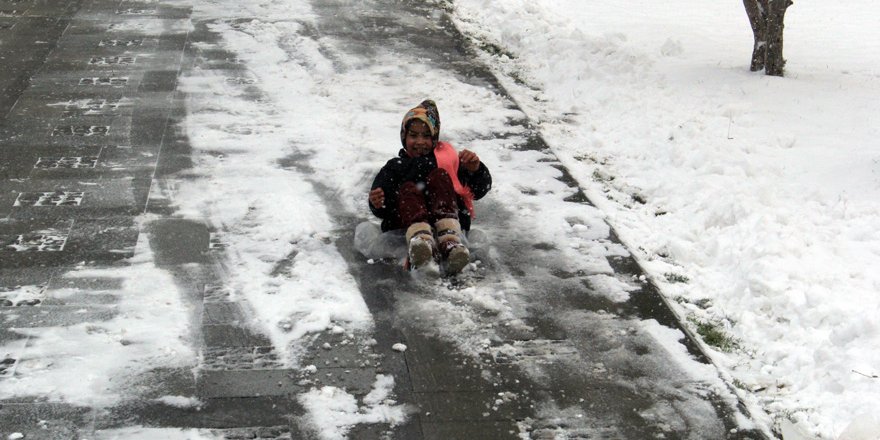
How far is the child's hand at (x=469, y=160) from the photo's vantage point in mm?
6426

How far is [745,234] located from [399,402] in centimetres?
284

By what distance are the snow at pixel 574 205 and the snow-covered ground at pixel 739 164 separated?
0.06ft

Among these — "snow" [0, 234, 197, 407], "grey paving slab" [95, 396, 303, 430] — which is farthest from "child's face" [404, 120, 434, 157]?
"grey paving slab" [95, 396, 303, 430]

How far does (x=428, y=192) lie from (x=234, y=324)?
1.61 metres

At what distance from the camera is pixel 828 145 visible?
7.93 meters

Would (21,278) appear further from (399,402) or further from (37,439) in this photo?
(399,402)

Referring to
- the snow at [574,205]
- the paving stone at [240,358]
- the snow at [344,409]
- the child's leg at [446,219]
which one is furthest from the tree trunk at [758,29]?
the paving stone at [240,358]

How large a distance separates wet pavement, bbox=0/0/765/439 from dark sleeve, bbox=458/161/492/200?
42 centimetres

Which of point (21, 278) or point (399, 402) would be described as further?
point (21, 278)

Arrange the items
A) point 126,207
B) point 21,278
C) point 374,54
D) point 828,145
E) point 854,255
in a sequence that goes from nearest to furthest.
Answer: point 21,278, point 854,255, point 126,207, point 828,145, point 374,54

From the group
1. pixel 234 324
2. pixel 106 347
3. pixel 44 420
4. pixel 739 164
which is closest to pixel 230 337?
pixel 234 324

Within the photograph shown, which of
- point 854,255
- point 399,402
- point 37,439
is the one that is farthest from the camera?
point 854,255

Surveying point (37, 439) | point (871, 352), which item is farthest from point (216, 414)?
point (871, 352)

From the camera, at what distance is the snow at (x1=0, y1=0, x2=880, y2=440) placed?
499cm
